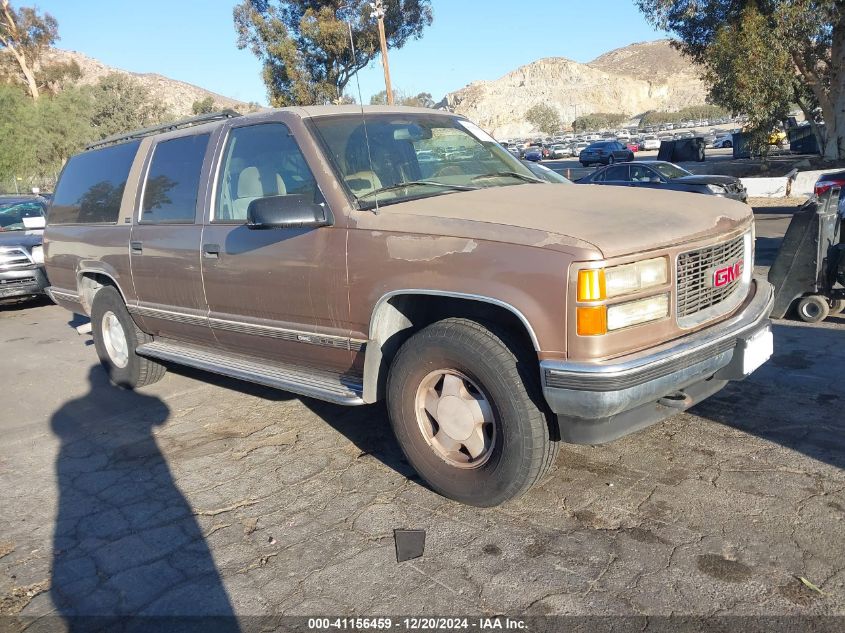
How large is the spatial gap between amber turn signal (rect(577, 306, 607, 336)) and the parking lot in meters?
0.97

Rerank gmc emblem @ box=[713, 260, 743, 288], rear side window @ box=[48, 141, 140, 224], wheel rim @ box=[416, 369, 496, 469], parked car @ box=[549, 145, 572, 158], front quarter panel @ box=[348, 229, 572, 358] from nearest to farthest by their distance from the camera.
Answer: front quarter panel @ box=[348, 229, 572, 358]
wheel rim @ box=[416, 369, 496, 469]
gmc emblem @ box=[713, 260, 743, 288]
rear side window @ box=[48, 141, 140, 224]
parked car @ box=[549, 145, 572, 158]

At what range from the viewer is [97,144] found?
620cm

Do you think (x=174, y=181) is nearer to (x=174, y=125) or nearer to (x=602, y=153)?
(x=174, y=125)

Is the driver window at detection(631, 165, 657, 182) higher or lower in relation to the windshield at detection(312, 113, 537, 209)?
lower

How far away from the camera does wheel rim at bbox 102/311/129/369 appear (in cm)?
587

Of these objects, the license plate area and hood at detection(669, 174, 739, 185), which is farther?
hood at detection(669, 174, 739, 185)

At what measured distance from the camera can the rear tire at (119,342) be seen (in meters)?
5.68

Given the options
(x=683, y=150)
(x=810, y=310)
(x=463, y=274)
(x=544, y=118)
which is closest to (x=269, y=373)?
(x=463, y=274)

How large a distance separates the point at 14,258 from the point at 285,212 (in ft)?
27.3

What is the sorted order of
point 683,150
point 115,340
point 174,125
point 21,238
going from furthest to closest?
point 683,150 < point 21,238 < point 115,340 < point 174,125

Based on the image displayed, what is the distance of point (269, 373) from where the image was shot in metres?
4.33

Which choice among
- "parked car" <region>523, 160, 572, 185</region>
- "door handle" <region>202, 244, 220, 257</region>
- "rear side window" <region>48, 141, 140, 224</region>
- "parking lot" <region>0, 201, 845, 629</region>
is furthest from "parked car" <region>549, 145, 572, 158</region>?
"door handle" <region>202, 244, 220, 257</region>

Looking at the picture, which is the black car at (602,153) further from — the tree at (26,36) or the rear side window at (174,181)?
the rear side window at (174,181)

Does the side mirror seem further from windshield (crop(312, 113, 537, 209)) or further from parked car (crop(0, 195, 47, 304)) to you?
parked car (crop(0, 195, 47, 304))
